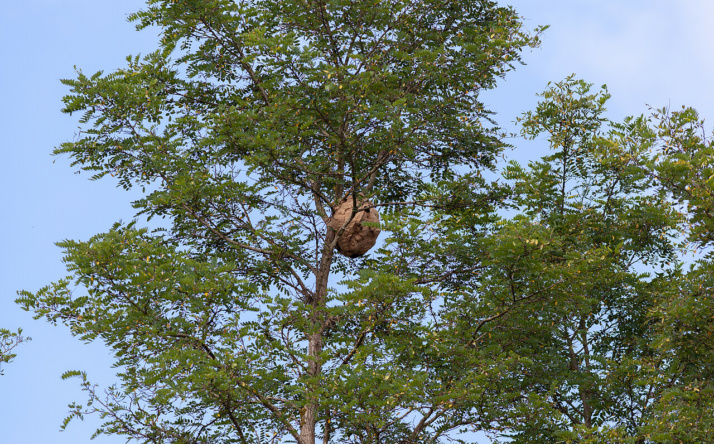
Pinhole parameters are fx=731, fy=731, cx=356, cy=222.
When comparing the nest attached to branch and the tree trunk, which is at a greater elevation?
the nest attached to branch

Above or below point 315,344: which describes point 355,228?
above

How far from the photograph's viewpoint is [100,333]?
41.2 feet

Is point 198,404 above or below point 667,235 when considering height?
below

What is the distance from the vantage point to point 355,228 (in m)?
15.6

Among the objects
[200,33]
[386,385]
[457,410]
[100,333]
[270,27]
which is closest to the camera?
[386,385]

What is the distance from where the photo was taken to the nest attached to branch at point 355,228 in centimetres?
1562

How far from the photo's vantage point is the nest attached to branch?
15617 millimetres

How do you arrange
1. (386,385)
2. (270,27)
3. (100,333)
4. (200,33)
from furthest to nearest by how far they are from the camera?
(270,27) < (200,33) < (100,333) < (386,385)

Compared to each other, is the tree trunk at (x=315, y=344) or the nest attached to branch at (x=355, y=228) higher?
the nest attached to branch at (x=355, y=228)

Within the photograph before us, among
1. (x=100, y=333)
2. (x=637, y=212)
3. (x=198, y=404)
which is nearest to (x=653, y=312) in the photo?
(x=637, y=212)

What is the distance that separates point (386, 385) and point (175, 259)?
14.4 ft

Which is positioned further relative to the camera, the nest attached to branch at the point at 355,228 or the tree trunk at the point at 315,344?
the nest attached to branch at the point at 355,228

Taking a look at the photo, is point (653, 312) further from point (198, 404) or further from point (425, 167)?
point (198, 404)

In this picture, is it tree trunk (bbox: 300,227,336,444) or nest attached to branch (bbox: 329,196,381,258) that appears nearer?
tree trunk (bbox: 300,227,336,444)
